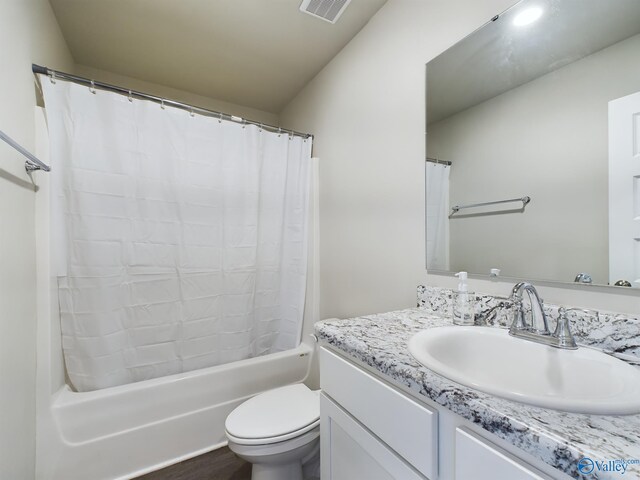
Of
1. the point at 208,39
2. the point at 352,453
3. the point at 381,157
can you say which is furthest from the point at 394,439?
the point at 208,39

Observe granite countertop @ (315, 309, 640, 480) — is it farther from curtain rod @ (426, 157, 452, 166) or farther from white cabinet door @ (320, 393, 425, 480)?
curtain rod @ (426, 157, 452, 166)

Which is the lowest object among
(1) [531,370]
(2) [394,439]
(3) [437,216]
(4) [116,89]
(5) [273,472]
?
(5) [273,472]

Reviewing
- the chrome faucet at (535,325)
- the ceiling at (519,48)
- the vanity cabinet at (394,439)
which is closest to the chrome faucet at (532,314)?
the chrome faucet at (535,325)

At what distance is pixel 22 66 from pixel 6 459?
1.51 m

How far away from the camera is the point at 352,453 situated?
2.60 ft

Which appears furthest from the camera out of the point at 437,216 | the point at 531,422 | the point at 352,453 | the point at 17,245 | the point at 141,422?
the point at 141,422

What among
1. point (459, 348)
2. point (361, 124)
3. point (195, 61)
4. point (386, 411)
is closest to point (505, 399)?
point (386, 411)

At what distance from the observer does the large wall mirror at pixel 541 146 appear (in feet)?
2.41

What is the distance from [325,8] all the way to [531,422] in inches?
72.3

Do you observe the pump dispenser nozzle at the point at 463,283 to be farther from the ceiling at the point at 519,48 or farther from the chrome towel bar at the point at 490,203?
the ceiling at the point at 519,48

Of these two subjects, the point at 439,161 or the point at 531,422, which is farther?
the point at 439,161

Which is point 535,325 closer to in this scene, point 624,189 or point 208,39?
point 624,189

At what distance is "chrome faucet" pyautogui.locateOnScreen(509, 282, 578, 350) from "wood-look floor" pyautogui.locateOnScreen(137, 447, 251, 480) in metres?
1.46

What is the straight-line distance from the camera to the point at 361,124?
1638mm
